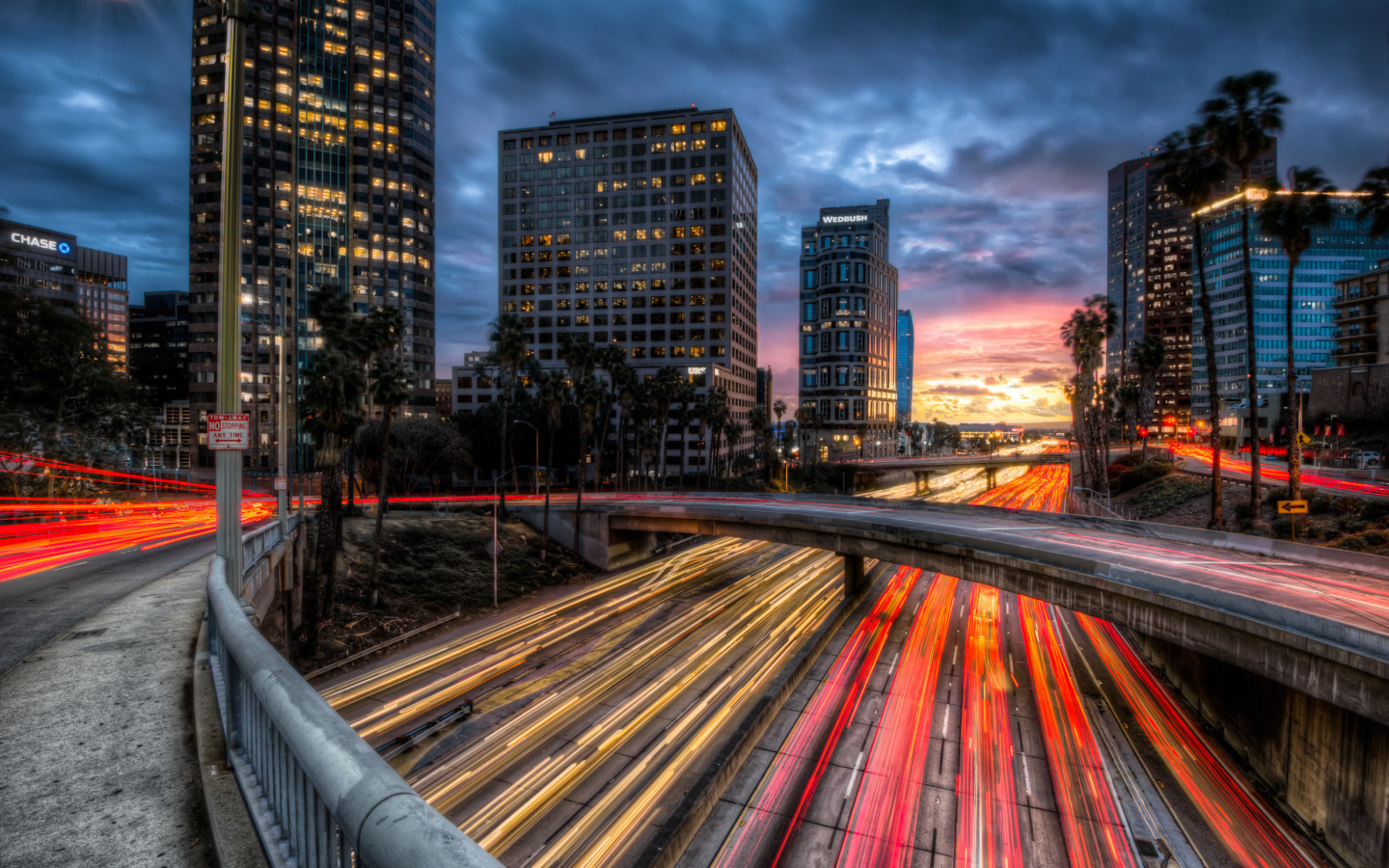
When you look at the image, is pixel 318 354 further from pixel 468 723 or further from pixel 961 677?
pixel 961 677

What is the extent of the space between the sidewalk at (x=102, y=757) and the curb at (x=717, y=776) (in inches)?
562

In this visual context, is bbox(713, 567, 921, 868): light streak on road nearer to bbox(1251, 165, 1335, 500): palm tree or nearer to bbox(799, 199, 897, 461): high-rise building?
bbox(1251, 165, 1335, 500): palm tree

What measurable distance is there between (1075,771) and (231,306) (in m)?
30.0

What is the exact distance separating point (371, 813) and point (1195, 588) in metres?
25.5

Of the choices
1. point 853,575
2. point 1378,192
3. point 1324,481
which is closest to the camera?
point 1378,192

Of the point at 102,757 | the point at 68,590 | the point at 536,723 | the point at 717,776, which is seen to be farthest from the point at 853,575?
the point at 102,757

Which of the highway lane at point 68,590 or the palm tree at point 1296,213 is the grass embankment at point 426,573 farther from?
the palm tree at point 1296,213

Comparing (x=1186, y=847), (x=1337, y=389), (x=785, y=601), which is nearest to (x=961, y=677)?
(x=1186, y=847)

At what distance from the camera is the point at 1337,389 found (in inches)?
2763

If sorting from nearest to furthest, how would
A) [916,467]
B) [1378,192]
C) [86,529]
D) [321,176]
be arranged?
[86,529] → [1378,192] → [916,467] → [321,176]

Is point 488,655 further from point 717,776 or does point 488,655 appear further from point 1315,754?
point 1315,754

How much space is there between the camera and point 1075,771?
22297 mm

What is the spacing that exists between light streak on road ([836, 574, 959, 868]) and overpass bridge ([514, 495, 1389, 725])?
5.98 meters

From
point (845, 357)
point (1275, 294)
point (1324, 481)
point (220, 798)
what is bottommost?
point (1324, 481)
